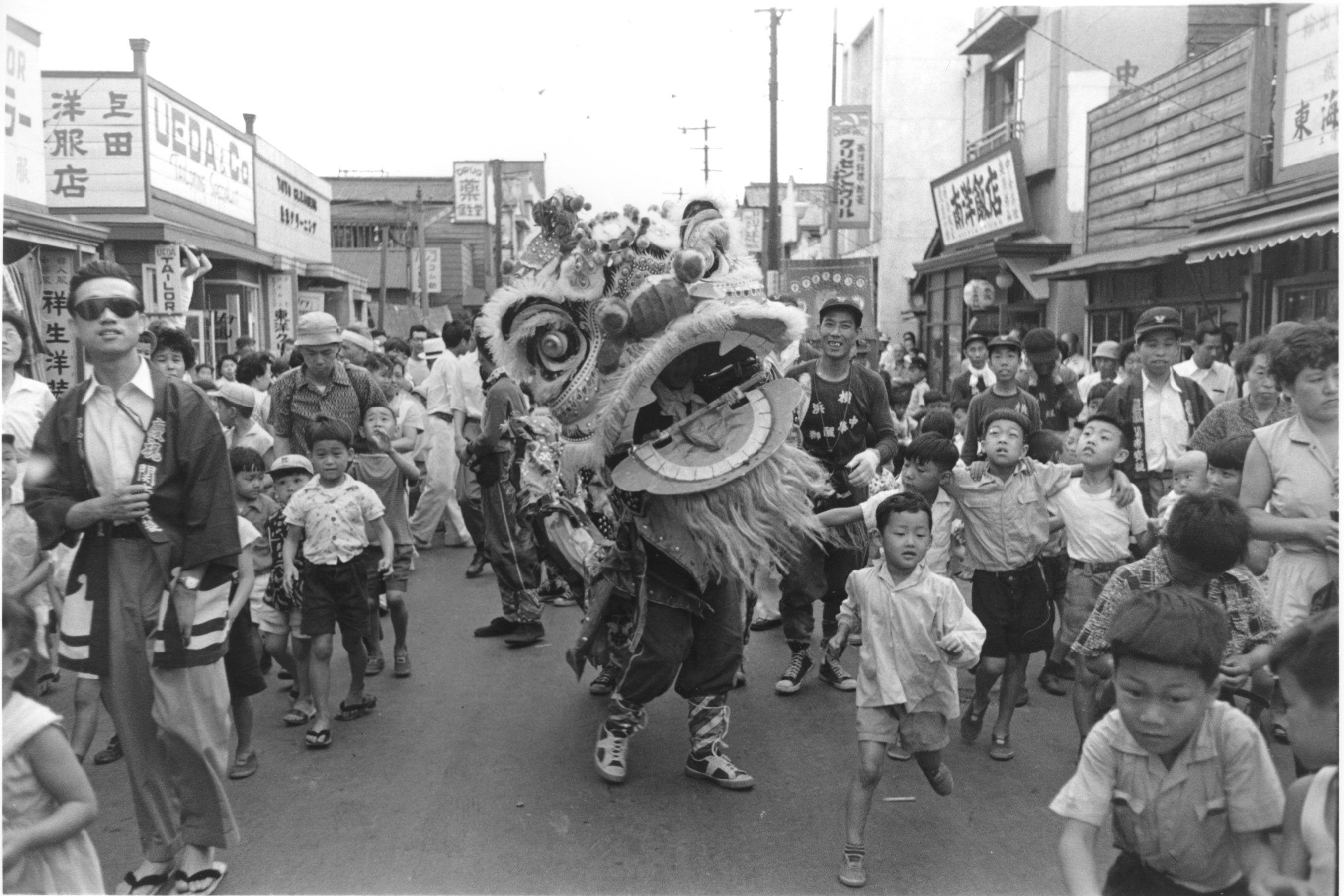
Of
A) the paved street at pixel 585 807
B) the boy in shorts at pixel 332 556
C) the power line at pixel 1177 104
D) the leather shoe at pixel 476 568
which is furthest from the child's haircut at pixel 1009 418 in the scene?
the power line at pixel 1177 104

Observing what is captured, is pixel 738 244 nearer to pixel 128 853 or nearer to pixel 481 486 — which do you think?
pixel 481 486

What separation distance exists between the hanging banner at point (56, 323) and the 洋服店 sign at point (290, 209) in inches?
293

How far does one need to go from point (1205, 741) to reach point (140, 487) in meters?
2.80

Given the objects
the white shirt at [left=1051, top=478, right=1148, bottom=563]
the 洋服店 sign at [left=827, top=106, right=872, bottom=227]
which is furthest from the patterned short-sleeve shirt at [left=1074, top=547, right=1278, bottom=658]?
the 洋服店 sign at [left=827, top=106, right=872, bottom=227]

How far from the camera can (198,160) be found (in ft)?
44.9

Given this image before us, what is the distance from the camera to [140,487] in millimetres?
3102

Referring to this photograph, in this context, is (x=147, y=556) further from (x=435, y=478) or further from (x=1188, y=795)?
(x=435, y=478)

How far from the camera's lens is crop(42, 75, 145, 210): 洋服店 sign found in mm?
11586

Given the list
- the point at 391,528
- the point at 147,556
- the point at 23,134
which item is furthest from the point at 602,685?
the point at 23,134

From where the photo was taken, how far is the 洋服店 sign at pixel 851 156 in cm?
2005

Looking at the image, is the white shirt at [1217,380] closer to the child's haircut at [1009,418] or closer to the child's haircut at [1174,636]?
the child's haircut at [1009,418]

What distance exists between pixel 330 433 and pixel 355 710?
1.25 metres

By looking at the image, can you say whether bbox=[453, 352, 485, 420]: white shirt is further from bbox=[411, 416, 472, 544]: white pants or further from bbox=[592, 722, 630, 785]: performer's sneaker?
bbox=[592, 722, 630, 785]: performer's sneaker

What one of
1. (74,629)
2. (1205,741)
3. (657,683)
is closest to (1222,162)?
(657,683)
